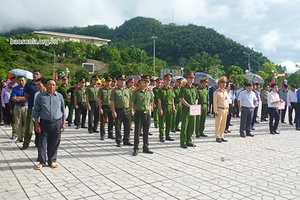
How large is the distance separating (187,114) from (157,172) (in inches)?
106

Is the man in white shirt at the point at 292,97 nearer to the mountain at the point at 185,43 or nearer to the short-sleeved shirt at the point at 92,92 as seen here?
the short-sleeved shirt at the point at 92,92

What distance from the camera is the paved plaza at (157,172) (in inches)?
169

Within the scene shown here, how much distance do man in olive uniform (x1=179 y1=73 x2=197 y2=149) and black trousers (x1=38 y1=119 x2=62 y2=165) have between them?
337cm

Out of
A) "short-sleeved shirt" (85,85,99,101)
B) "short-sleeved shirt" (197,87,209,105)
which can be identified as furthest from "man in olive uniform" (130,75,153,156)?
"short-sleeved shirt" (85,85,99,101)

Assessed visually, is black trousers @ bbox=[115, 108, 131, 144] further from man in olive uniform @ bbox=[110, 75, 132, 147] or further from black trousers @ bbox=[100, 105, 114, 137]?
black trousers @ bbox=[100, 105, 114, 137]

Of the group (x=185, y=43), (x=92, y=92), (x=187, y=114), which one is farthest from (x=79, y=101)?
(x=185, y=43)

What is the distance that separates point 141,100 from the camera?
6.78 m

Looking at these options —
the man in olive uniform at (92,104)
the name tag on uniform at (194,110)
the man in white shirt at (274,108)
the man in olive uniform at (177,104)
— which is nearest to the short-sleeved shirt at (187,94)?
the name tag on uniform at (194,110)

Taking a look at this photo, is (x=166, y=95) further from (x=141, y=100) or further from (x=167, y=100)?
(x=141, y=100)

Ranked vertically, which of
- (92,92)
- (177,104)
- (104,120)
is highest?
(92,92)

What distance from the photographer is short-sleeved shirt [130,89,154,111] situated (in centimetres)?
676

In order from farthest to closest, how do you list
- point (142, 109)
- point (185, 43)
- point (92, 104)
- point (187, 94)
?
point (185, 43), point (92, 104), point (187, 94), point (142, 109)

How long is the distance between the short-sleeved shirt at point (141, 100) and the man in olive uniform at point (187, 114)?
1.26 metres

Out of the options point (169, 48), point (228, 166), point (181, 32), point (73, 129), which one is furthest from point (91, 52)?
point (228, 166)
